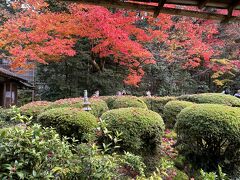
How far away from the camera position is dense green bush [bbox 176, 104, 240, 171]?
461 cm

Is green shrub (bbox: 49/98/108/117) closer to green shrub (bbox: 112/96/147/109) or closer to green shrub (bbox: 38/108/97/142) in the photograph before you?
green shrub (bbox: 112/96/147/109)

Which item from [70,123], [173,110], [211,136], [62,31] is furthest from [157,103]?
[70,123]

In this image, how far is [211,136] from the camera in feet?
15.4

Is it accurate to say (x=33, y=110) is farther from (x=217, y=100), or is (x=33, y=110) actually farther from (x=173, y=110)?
(x=217, y=100)

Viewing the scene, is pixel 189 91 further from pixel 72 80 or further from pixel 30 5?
pixel 30 5

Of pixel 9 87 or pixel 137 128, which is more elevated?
pixel 9 87

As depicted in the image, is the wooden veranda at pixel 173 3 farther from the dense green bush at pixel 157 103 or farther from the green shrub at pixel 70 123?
the dense green bush at pixel 157 103

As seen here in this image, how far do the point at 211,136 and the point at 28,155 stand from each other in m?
3.51

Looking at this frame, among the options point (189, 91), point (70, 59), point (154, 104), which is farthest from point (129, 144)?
point (189, 91)

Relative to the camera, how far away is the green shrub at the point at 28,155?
2193mm

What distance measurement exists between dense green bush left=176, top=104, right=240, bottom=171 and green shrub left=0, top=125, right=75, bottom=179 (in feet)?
9.93

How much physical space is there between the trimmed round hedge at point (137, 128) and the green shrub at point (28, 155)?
2.00 metres

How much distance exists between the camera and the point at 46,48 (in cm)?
1056

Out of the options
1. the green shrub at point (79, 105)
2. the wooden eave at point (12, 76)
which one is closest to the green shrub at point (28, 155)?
the green shrub at point (79, 105)
